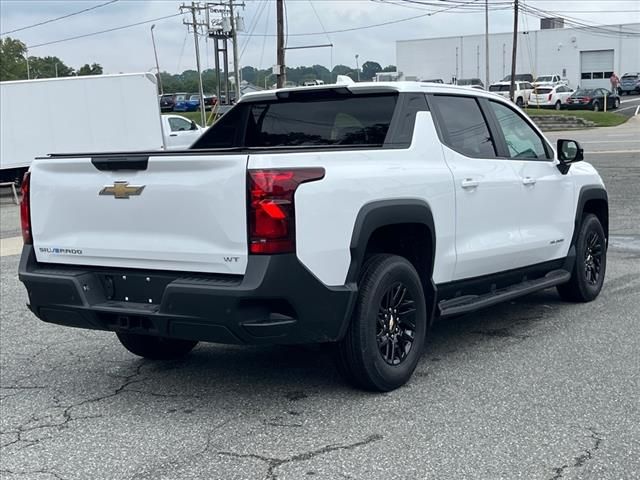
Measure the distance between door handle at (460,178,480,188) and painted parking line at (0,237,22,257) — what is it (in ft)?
27.0

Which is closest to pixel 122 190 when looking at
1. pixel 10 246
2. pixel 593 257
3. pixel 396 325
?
pixel 396 325

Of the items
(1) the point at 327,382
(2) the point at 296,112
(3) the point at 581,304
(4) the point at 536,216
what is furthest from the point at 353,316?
(3) the point at 581,304

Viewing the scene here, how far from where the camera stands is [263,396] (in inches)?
198

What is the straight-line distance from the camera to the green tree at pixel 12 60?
319 ft

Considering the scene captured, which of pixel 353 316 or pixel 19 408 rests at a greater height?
pixel 353 316

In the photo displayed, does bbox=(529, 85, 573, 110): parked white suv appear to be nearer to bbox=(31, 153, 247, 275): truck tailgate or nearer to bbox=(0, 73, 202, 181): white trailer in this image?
bbox=(0, 73, 202, 181): white trailer

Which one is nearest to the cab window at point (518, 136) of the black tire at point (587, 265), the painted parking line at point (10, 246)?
the black tire at point (587, 265)

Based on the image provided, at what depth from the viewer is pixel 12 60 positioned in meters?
103

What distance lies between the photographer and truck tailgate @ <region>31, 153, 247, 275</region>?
14.1ft

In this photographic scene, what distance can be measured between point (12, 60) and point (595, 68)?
7006 centimetres

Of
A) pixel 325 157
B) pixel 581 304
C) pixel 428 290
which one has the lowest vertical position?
pixel 581 304

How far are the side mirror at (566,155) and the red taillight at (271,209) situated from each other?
3429 mm

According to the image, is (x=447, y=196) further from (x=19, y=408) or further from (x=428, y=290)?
(x=19, y=408)

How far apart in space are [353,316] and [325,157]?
92 centimetres
